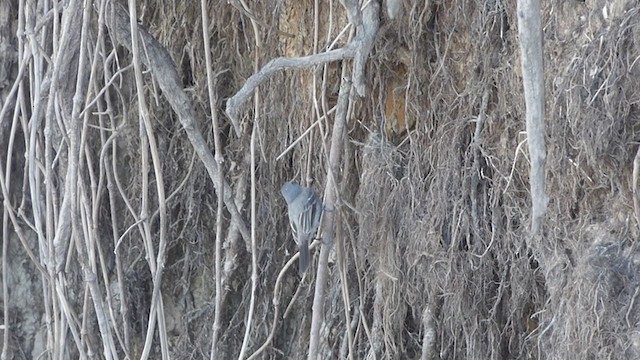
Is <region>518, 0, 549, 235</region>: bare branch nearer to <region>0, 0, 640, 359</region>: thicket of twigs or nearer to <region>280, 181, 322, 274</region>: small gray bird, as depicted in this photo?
<region>0, 0, 640, 359</region>: thicket of twigs

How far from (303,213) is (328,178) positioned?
0.14 metres

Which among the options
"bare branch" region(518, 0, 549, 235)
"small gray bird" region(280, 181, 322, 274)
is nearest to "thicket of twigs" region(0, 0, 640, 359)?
"small gray bird" region(280, 181, 322, 274)

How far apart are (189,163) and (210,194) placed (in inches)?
5.3

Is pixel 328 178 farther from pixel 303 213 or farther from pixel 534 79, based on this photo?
pixel 534 79

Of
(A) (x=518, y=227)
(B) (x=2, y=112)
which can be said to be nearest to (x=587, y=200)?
(A) (x=518, y=227)

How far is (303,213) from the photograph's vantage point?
3.02 meters

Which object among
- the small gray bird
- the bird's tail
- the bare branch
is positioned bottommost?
the bird's tail

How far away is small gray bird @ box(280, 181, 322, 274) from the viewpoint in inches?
119

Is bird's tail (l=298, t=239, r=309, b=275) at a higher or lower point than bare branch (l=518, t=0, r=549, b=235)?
lower

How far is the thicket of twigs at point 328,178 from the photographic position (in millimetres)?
2742

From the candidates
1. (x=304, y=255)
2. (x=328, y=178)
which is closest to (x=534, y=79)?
(x=328, y=178)

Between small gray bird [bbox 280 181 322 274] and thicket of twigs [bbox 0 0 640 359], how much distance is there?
51 millimetres

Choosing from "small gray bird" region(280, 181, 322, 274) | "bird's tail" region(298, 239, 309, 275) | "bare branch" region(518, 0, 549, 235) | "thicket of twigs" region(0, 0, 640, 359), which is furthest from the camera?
"bird's tail" region(298, 239, 309, 275)

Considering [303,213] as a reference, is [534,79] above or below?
above
